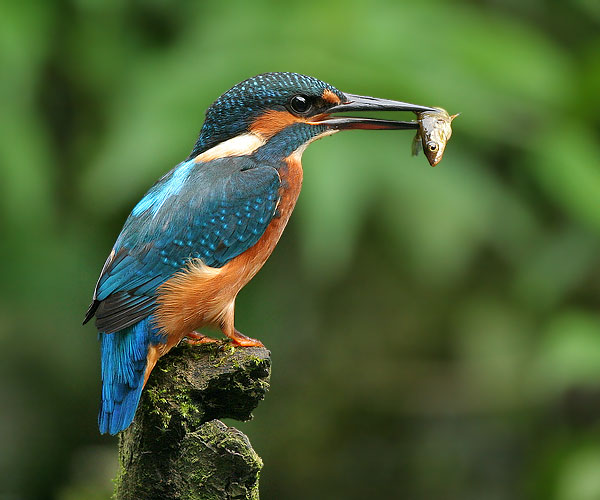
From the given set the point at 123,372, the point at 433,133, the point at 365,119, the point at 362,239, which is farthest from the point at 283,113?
the point at 362,239

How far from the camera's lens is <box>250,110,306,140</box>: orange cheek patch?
3.55m

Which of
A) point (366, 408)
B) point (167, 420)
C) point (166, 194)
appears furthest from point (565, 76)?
point (167, 420)

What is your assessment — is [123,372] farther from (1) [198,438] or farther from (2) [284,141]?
(2) [284,141]

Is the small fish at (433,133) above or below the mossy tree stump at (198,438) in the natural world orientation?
above

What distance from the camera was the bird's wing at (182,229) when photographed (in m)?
3.24

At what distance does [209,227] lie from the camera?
3.33 m

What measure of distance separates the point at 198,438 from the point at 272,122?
1.26 m

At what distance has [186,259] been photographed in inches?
129

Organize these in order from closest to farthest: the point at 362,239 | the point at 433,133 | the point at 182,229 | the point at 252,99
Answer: the point at 182,229 → the point at 252,99 → the point at 433,133 → the point at 362,239

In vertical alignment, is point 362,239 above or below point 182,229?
A: below

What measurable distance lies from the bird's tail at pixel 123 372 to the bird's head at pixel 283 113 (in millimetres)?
822

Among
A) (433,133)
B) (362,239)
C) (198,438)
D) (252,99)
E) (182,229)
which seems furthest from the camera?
(362,239)

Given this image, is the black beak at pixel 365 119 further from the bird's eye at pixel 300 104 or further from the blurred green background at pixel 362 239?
the blurred green background at pixel 362 239

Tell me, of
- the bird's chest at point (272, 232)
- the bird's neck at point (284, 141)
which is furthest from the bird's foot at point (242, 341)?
the bird's neck at point (284, 141)
